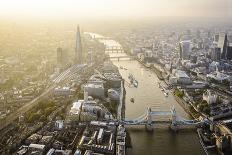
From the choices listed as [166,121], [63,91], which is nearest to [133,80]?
[63,91]

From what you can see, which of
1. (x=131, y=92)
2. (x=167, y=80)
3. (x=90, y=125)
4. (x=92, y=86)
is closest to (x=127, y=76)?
(x=167, y=80)

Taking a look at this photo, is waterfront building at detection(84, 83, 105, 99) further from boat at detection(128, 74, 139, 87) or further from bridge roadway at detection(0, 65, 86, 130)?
boat at detection(128, 74, 139, 87)

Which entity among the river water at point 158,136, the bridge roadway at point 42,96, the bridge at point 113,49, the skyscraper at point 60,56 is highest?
the skyscraper at point 60,56

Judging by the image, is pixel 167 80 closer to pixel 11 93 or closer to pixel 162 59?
pixel 162 59

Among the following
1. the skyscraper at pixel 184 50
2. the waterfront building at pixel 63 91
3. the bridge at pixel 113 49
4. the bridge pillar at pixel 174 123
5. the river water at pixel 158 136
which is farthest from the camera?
the bridge at pixel 113 49

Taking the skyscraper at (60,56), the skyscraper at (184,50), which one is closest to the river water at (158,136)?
the skyscraper at (60,56)

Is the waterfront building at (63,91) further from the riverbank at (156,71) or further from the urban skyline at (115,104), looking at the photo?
the riverbank at (156,71)

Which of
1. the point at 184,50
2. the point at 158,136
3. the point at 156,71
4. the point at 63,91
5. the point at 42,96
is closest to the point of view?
the point at 158,136

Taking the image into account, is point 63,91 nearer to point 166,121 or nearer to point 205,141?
point 166,121

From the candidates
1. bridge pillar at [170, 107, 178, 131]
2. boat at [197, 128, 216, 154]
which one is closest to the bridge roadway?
bridge pillar at [170, 107, 178, 131]

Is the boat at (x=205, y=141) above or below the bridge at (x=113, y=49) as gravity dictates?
below
